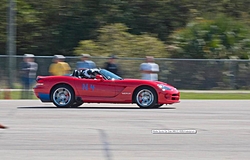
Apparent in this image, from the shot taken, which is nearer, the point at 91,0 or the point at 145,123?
the point at 145,123

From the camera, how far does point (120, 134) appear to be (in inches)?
449

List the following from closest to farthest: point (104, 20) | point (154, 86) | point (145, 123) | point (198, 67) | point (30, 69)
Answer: point (145, 123), point (154, 86), point (30, 69), point (198, 67), point (104, 20)

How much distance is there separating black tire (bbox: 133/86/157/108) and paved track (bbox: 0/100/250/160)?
404 mm

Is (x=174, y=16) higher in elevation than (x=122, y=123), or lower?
higher

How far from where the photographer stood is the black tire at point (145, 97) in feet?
56.6

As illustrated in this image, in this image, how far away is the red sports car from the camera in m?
17.3

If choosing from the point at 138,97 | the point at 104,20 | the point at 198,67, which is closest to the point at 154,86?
the point at 138,97

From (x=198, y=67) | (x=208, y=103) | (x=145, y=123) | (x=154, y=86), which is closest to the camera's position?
(x=145, y=123)

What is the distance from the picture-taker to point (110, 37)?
103 ft

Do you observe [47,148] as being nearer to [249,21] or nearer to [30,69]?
[30,69]

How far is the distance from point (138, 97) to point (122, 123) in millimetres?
4041

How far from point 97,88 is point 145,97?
139 cm

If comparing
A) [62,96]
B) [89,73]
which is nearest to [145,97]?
[89,73]

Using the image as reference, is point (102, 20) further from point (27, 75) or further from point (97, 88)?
point (97, 88)
